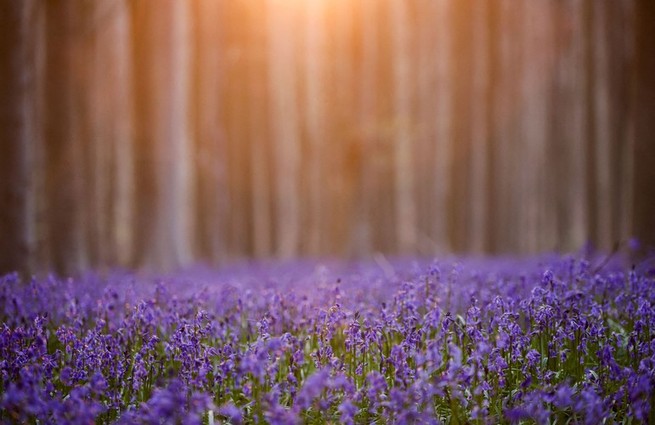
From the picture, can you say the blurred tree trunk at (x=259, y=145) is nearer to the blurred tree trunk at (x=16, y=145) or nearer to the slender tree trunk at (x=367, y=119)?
the slender tree trunk at (x=367, y=119)

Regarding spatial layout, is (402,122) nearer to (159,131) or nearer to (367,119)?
(367,119)

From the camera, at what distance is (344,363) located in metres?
3.94

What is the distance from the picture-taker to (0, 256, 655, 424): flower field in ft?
9.57

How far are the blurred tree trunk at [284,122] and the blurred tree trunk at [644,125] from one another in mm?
12085

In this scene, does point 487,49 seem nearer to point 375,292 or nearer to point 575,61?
point 575,61

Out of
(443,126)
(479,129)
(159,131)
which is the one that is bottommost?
(159,131)

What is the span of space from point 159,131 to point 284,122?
8090 millimetres

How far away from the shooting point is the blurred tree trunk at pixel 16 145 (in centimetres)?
766

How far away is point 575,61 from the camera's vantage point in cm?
Answer: 1708

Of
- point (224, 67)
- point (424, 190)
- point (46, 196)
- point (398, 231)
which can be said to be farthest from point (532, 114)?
point (46, 196)

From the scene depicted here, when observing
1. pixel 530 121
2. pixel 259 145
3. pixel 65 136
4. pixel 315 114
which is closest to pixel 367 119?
pixel 315 114

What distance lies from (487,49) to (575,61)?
2355 millimetres

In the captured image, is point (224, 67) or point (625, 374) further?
point (224, 67)

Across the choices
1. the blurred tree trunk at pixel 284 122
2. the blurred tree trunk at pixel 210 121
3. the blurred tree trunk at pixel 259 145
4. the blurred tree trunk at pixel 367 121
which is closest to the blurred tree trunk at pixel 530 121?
the blurred tree trunk at pixel 367 121
